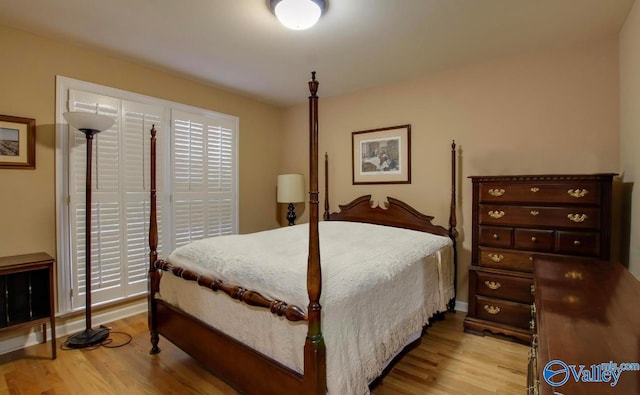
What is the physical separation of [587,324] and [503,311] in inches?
71.1

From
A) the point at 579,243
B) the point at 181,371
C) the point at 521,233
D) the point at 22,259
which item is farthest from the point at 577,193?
the point at 22,259

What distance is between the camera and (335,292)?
151 centimetres

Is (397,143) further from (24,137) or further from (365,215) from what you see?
(24,137)

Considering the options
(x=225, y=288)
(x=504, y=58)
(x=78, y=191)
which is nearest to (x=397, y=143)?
(x=504, y=58)

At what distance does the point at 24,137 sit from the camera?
96.2 inches

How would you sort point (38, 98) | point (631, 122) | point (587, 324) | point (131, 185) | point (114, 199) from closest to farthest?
point (587, 324), point (631, 122), point (38, 98), point (114, 199), point (131, 185)

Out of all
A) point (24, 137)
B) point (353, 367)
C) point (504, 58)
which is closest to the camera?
point (353, 367)

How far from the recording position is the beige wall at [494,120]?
252 centimetres

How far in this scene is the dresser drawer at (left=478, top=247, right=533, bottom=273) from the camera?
242cm

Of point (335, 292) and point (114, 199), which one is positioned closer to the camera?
point (335, 292)

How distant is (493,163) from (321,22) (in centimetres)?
206

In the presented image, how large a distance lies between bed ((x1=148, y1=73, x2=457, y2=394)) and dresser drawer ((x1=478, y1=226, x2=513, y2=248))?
0.38 metres

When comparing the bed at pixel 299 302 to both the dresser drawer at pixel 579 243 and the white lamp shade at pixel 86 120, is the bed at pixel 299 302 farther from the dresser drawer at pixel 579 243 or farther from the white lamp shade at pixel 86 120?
the dresser drawer at pixel 579 243

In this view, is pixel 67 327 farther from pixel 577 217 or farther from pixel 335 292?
pixel 577 217
